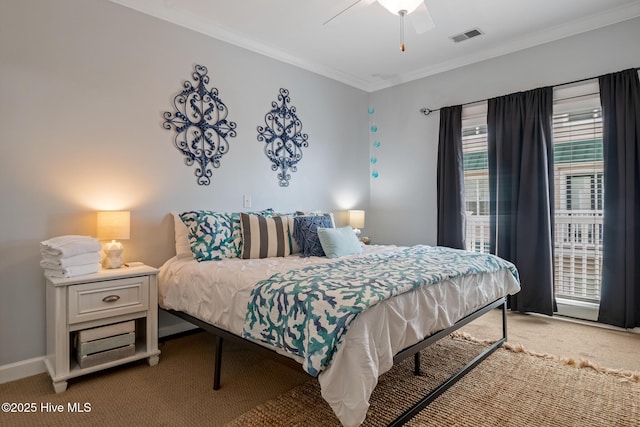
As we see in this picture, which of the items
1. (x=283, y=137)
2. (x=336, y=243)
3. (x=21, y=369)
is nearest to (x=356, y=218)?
(x=283, y=137)

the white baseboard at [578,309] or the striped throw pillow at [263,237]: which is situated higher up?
the striped throw pillow at [263,237]

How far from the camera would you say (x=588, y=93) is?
11.2 feet

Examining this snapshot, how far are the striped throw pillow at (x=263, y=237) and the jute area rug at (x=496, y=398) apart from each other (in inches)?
43.4

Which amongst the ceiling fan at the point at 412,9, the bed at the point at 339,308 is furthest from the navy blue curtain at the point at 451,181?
the ceiling fan at the point at 412,9

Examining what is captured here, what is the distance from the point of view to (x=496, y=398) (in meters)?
2.11

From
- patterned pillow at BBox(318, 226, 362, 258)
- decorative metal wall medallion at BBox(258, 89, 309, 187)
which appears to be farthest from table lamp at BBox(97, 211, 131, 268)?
decorative metal wall medallion at BBox(258, 89, 309, 187)

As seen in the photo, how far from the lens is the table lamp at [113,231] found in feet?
8.56

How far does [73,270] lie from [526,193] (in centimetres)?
382

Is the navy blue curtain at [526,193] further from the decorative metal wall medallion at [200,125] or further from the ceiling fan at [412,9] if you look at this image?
the decorative metal wall medallion at [200,125]

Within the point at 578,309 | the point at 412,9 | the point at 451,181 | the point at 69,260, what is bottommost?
the point at 578,309

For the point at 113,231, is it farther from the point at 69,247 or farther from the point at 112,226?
the point at 69,247

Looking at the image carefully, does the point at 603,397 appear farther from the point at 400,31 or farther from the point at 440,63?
the point at 440,63

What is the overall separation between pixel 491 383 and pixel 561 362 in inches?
27.2

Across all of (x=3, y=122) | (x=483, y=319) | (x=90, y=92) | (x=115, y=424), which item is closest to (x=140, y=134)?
(x=90, y=92)
